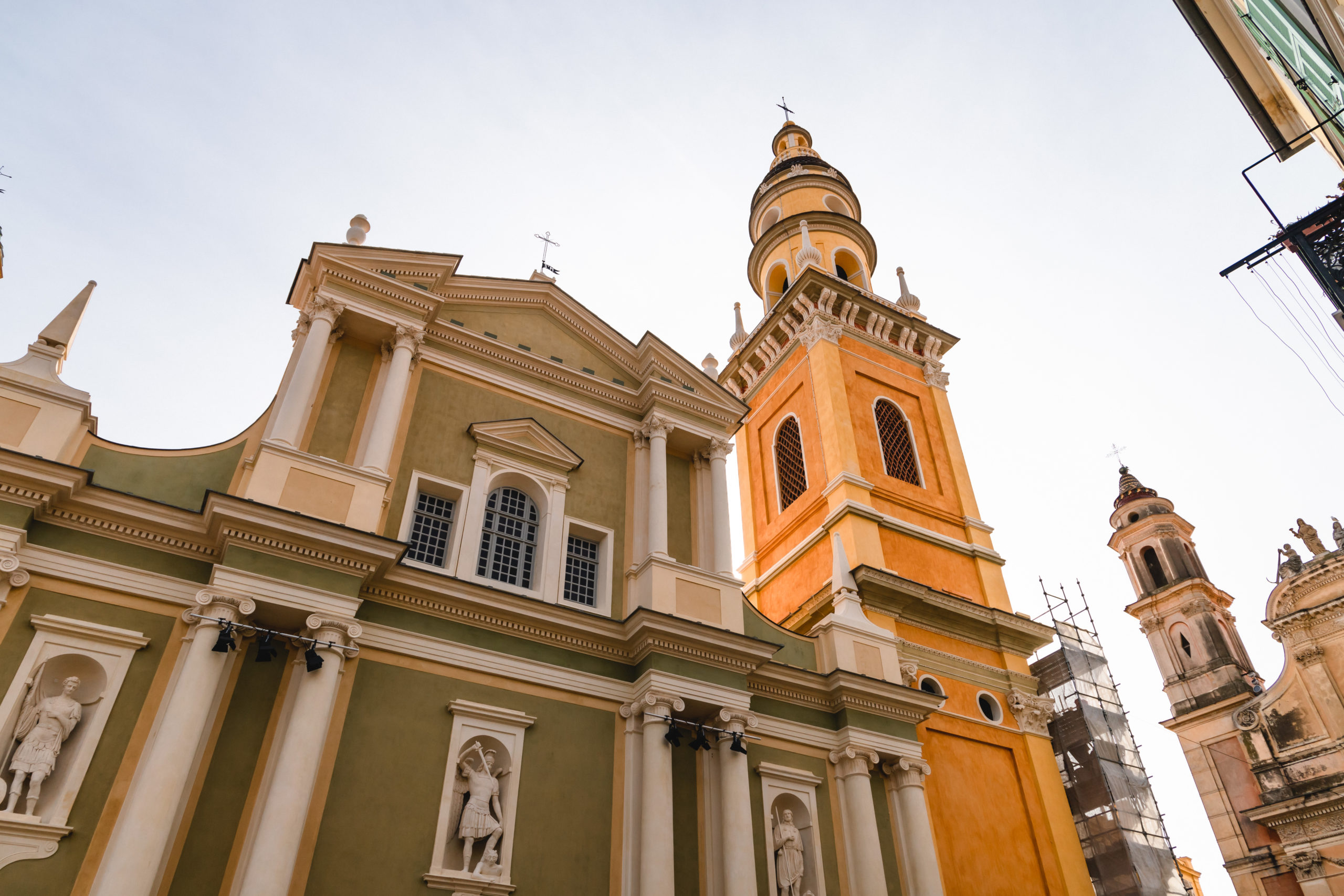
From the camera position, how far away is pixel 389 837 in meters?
9.98

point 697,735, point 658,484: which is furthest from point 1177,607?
point 697,735

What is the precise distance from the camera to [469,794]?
10.7m

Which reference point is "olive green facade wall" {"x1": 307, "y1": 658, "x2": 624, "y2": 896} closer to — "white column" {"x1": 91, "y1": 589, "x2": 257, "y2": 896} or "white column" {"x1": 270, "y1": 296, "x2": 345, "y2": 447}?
"white column" {"x1": 91, "y1": 589, "x2": 257, "y2": 896}

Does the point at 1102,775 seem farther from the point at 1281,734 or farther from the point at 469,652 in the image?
the point at 469,652

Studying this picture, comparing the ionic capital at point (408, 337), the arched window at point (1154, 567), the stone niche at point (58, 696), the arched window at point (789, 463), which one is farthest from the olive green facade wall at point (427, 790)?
the arched window at point (1154, 567)

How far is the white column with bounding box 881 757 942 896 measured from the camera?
42.2 feet

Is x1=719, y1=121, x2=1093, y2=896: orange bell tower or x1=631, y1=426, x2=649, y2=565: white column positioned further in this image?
x1=719, y1=121, x2=1093, y2=896: orange bell tower

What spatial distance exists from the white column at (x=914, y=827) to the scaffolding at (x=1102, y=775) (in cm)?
720

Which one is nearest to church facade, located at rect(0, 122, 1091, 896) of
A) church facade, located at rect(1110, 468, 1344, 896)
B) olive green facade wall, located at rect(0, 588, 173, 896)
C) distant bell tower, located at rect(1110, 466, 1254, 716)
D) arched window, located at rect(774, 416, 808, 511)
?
olive green facade wall, located at rect(0, 588, 173, 896)

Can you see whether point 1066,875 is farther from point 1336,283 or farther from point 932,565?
point 1336,283

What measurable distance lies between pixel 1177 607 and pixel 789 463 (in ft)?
69.1

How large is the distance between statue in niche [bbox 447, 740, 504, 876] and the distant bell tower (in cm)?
2921

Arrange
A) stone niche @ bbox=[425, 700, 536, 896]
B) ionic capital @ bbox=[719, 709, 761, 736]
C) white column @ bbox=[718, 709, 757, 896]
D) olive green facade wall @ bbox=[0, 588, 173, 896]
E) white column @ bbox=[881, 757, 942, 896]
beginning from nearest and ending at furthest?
1. olive green facade wall @ bbox=[0, 588, 173, 896]
2. stone niche @ bbox=[425, 700, 536, 896]
3. white column @ bbox=[718, 709, 757, 896]
4. ionic capital @ bbox=[719, 709, 761, 736]
5. white column @ bbox=[881, 757, 942, 896]

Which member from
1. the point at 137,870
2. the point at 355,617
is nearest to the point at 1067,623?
the point at 355,617
